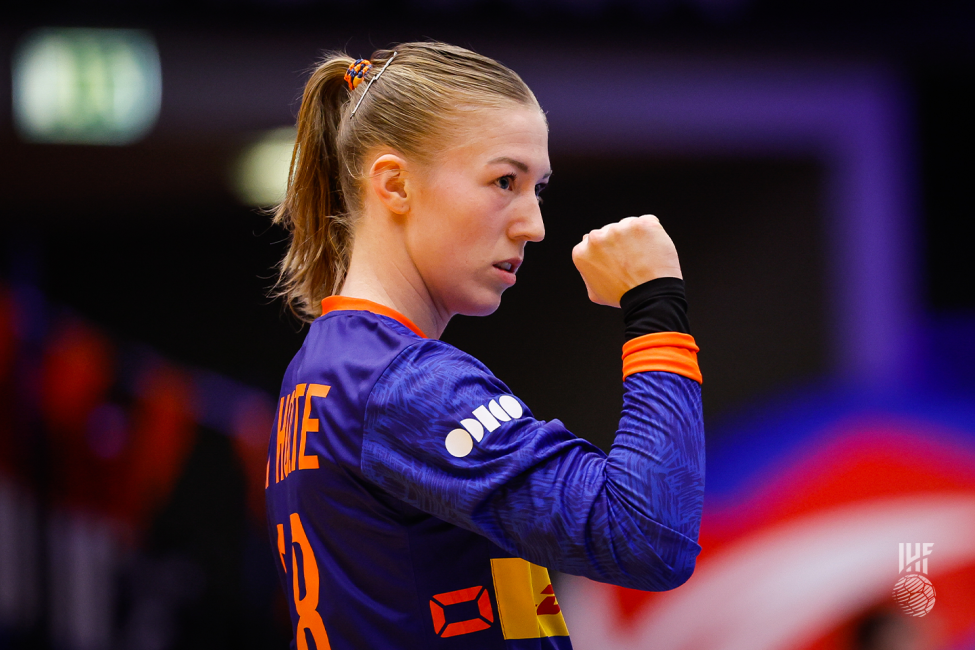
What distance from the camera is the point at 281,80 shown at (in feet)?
11.1

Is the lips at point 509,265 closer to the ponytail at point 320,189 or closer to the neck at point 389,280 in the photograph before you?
the neck at point 389,280

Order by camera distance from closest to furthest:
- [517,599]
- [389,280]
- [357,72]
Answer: [517,599] → [389,280] → [357,72]

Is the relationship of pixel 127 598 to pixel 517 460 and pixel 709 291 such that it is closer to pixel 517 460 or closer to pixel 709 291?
pixel 709 291

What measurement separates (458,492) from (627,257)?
33 centimetres

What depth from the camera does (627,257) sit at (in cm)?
102

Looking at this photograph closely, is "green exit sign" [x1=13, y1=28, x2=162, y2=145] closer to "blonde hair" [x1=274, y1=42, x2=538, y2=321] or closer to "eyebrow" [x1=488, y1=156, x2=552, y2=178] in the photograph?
"blonde hair" [x1=274, y1=42, x2=538, y2=321]

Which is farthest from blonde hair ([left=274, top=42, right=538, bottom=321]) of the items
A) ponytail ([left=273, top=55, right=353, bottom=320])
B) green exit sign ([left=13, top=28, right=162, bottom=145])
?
green exit sign ([left=13, top=28, right=162, bottom=145])

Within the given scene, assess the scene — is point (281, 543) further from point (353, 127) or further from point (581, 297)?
point (581, 297)

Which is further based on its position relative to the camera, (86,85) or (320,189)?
(86,85)

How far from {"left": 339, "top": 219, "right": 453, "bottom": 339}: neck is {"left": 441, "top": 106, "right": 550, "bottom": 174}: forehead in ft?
0.45

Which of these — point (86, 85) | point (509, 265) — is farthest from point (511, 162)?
point (86, 85)

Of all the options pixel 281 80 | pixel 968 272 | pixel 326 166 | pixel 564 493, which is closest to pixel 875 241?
pixel 968 272

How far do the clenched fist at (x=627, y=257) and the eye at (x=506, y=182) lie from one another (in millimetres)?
123

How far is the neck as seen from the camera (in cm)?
113
